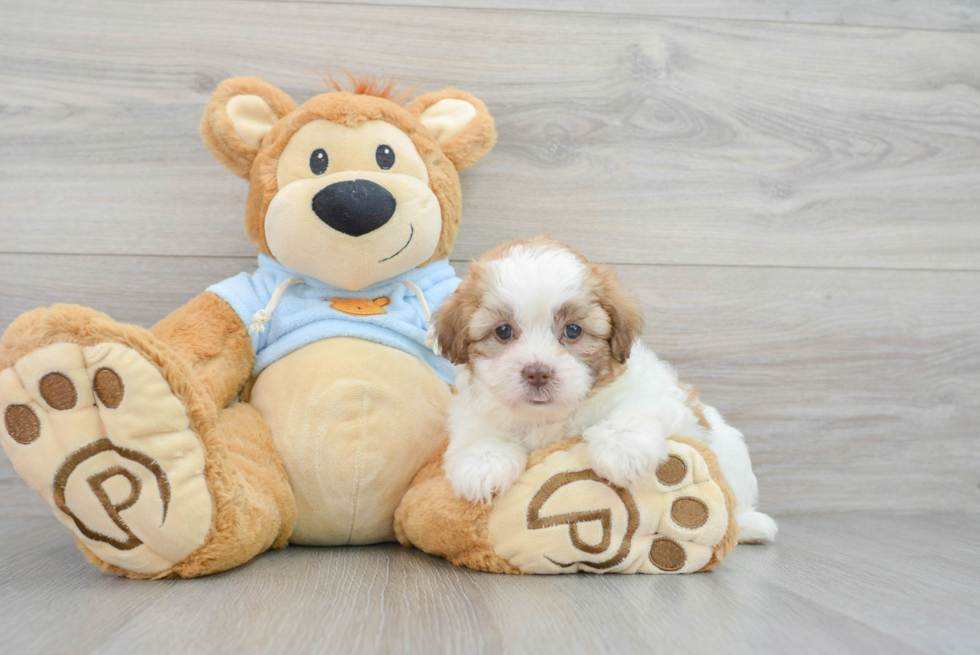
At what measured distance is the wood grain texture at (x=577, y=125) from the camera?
187 centimetres

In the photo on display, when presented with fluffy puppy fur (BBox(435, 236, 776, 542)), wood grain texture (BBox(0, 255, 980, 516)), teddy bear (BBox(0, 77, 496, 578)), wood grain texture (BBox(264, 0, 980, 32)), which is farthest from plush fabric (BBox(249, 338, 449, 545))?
wood grain texture (BBox(264, 0, 980, 32))

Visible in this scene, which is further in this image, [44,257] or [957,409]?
[957,409]

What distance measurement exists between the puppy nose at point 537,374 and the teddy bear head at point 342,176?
0.44m

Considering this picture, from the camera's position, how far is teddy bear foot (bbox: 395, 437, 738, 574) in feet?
4.14

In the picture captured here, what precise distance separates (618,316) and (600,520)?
1.15 ft

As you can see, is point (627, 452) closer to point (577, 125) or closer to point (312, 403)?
point (312, 403)

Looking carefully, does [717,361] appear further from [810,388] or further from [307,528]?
[307,528]

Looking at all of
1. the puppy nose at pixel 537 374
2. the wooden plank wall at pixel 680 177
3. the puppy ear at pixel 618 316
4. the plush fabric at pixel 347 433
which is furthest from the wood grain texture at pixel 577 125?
the puppy nose at pixel 537 374

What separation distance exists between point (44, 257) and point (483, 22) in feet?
4.08

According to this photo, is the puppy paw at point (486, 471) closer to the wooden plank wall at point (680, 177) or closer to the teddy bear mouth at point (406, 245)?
the teddy bear mouth at point (406, 245)

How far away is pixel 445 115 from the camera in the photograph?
1.73 metres

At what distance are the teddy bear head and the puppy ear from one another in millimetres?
416

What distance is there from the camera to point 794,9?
2043mm

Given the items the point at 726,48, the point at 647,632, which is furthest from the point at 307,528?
the point at 726,48
